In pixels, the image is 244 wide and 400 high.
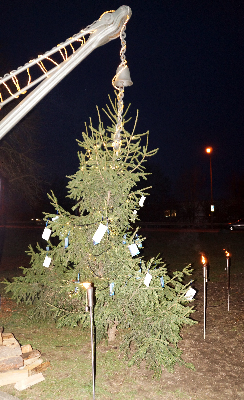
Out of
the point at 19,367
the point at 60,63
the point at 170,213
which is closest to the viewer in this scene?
the point at 60,63

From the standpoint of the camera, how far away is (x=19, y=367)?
13.8 feet

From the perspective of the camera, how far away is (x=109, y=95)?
16.5 feet

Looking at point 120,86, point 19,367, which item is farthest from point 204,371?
point 120,86

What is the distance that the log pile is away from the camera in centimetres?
411

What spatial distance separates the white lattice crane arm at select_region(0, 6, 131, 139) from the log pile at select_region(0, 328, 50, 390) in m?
2.90

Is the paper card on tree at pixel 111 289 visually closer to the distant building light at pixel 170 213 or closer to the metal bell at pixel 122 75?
the metal bell at pixel 122 75

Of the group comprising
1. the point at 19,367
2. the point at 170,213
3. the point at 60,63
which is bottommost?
the point at 19,367

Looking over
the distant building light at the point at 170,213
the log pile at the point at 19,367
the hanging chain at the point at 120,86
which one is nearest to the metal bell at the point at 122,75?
the hanging chain at the point at 120,86

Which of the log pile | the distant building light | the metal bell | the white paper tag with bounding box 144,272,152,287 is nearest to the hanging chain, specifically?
the metal bell

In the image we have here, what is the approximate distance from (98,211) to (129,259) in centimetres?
87

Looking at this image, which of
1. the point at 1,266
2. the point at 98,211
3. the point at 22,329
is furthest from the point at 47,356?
the point at 1,266

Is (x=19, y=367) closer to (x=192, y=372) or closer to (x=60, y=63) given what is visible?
(x=192, y=372)

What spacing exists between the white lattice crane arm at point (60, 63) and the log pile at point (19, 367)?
114 inches

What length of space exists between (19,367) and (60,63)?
151 inches
